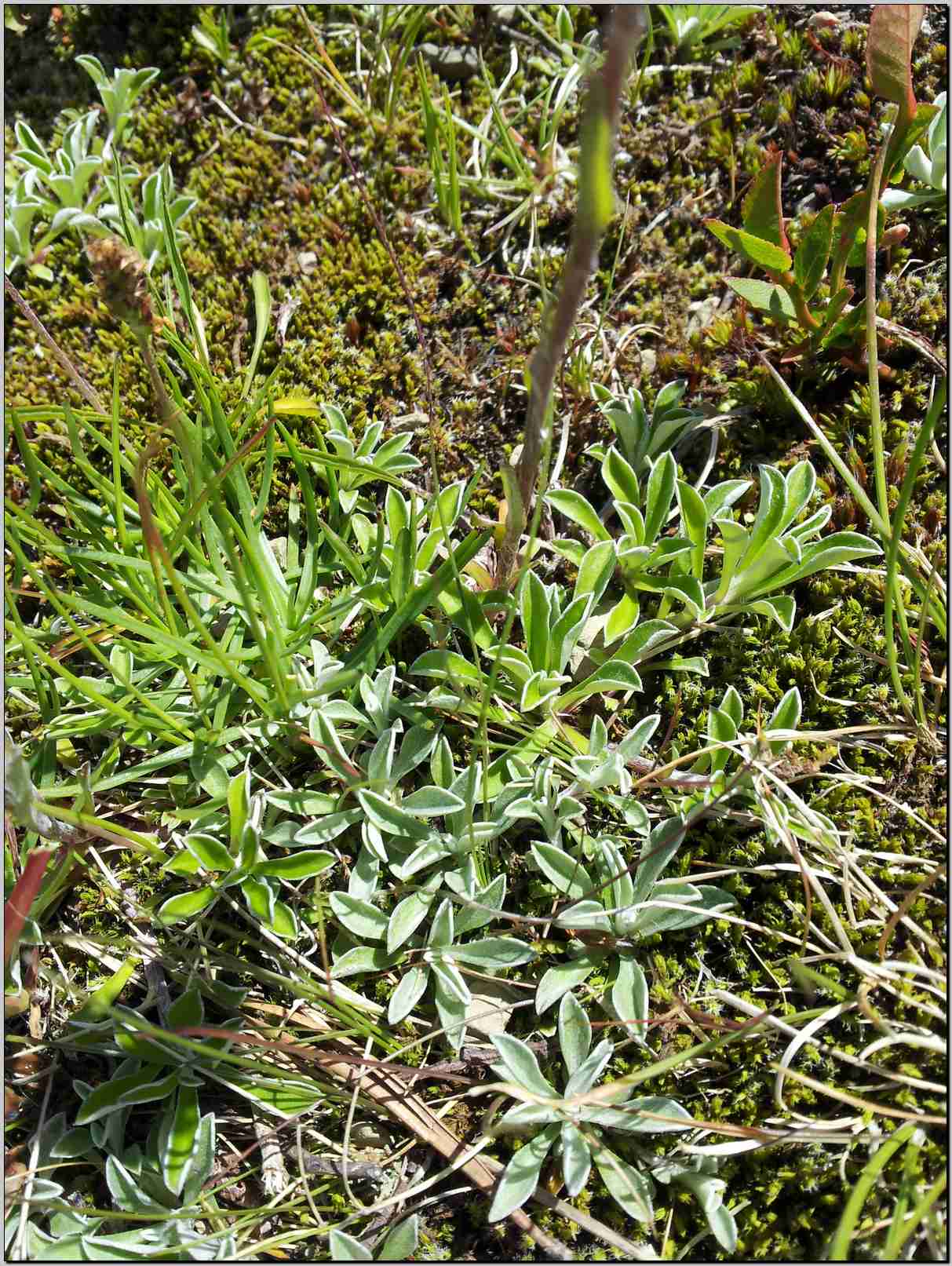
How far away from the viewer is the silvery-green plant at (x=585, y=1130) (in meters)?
1.66

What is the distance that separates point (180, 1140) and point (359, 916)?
531mm

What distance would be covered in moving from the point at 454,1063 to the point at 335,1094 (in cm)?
25

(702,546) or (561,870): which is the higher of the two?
(702,546)

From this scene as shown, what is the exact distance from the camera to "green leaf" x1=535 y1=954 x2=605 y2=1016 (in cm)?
181

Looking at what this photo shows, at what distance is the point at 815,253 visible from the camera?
2.14m

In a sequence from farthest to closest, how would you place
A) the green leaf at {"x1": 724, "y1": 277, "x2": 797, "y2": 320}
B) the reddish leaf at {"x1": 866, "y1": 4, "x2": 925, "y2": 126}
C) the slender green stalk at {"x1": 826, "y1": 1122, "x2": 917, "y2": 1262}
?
the green leaf at {"x1": 724, "y1": 277, "x2": 797, "y2": 320} → the reddish leaf at {"x1": 866, "y1": 4, "x2": 925, "y2": 126} → the slender green stalk at {"x1": 826, "y1": 1122, "x2": 917, "y2": 1262}

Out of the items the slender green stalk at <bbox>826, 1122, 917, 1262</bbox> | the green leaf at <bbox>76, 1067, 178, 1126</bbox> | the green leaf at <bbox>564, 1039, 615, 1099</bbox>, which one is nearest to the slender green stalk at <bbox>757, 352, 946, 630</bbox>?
the slender green stalk at <bbox>826, 1122, 917, 1262</bbox>

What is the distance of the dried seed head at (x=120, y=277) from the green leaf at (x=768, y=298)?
1.45 m

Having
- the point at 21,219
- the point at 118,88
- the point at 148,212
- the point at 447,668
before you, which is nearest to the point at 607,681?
the point at 447,668

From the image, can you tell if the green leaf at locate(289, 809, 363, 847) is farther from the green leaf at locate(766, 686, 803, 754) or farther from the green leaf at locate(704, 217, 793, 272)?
the green leaf at locate(704, 217, 793, 272)

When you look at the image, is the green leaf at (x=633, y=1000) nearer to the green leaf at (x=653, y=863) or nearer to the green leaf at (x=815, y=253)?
the green leaf at (x=653, y=863)

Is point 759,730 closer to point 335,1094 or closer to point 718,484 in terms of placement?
point 718,484

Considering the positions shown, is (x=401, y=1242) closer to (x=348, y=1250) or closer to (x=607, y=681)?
(x=348, y=1250)

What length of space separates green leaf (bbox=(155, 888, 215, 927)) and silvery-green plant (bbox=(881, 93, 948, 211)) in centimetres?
222
